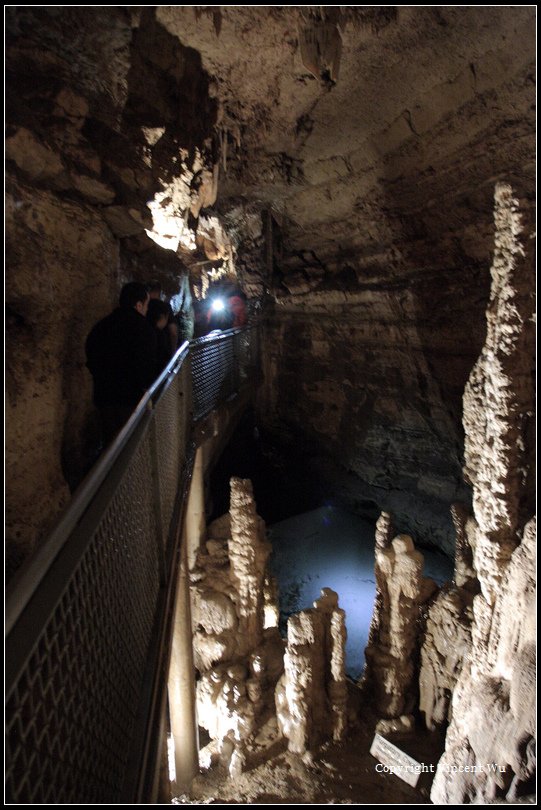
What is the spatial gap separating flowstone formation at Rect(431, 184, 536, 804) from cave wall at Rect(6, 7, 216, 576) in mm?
3344

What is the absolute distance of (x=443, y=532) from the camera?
36.8ft

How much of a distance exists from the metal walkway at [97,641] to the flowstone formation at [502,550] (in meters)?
2.54

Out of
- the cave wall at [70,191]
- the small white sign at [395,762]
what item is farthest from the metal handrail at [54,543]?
the small white sign at [395,762]

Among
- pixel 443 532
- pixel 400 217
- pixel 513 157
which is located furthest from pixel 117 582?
pixel 443 532

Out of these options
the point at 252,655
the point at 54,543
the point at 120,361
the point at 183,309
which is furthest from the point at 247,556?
the point at 54,543

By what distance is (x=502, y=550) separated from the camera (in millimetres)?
3482

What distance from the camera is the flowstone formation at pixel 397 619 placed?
5.80 m

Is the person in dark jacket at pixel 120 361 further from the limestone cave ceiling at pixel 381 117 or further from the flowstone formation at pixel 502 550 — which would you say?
the limestone cave ceiling at pixel 381 117

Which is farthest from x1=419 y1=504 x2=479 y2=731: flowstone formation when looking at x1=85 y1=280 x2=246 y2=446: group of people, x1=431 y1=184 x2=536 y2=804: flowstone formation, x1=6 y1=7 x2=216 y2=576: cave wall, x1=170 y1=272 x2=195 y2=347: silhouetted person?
x1=170 y1=272 x2=195 y2=347: silhouetted person

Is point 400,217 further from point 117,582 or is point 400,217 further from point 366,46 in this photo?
point 117,582

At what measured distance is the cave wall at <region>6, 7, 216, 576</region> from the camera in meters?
3.08

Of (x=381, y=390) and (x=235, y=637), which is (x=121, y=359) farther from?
(x=381, y=390)

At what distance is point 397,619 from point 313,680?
1457 millimetres

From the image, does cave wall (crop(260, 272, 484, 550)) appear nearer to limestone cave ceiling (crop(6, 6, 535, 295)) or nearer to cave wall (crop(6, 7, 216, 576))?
limestone cave ceiling (crop(6, 6, 535, 295))
